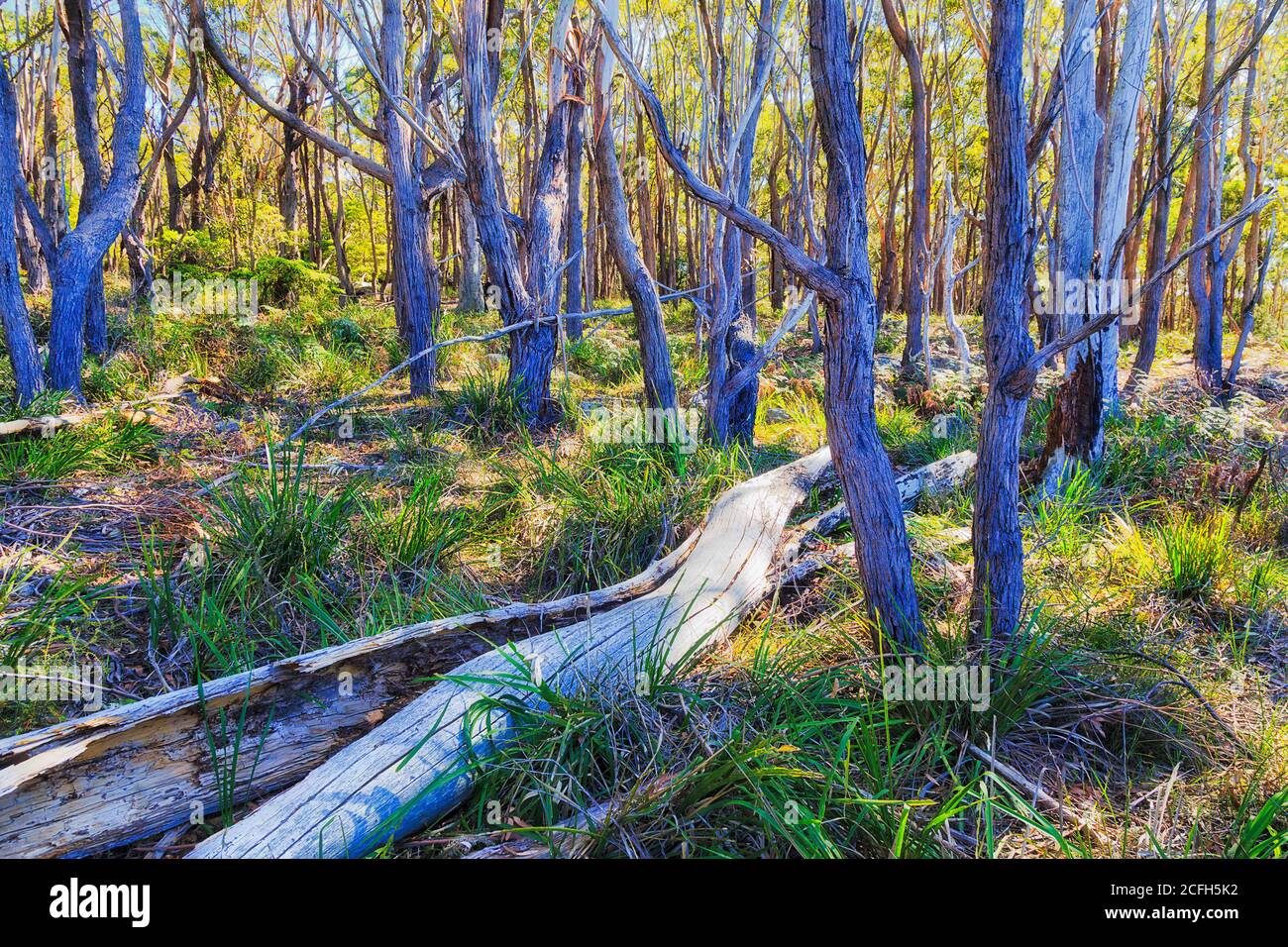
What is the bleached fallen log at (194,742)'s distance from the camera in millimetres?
1775

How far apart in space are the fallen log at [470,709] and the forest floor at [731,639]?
102 millimetres

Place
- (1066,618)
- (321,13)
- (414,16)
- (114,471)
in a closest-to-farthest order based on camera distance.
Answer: (1066,618) < (114,471) < (321,13) < (414,16)

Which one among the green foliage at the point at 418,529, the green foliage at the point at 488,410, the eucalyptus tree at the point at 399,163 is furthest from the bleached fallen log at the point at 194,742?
the eucalyptus tree at the point at 399,163

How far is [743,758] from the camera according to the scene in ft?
6.26

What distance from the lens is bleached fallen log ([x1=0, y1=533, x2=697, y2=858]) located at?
1.78m

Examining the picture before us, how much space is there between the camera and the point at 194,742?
204 cm

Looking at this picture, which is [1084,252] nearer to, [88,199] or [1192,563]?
[1192,563]

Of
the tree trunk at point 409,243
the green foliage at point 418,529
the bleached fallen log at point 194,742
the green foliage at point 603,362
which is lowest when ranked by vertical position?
the bleached fallen log at point 194,742

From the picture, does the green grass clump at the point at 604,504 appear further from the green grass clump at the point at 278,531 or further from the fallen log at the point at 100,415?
the fallen log at the point at 100,415

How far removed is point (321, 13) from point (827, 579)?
12116 millimetres
